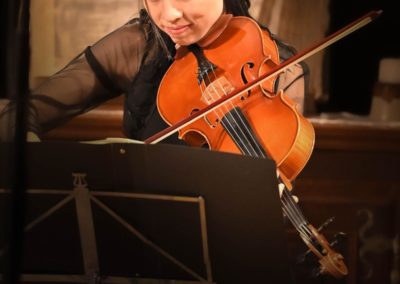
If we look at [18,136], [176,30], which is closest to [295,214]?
[176,30]

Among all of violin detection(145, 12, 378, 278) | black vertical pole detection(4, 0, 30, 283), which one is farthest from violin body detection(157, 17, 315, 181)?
black vertical pole detection(4, 0, 30, 283)

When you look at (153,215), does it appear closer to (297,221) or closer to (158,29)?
(297,221)

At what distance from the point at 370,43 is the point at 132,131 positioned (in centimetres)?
49

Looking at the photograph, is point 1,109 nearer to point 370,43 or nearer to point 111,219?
point 111,219

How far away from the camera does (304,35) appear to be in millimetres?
1141

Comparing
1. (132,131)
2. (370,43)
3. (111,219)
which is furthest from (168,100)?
(370,43)

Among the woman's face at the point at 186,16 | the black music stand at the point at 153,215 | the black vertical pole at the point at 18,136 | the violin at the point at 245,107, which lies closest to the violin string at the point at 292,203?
the violin at the point at 245,107

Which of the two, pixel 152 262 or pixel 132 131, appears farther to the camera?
pixel 132 131

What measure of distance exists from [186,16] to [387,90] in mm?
405

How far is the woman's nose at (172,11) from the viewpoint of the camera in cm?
117

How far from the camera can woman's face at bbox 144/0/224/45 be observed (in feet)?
3.80

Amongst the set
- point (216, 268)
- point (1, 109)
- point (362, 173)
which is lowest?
point (216, 268)

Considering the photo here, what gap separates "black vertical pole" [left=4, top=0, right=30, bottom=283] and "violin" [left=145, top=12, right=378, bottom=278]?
25cm

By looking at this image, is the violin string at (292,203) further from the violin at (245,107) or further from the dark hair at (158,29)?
the dark hair at (158,29)
